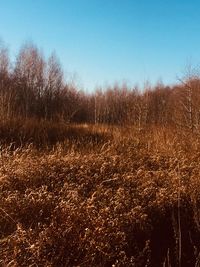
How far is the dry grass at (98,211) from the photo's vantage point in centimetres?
382

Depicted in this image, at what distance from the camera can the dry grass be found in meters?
3.82

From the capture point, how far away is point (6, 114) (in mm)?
11109

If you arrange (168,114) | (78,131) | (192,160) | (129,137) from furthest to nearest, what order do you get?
1. (168,114)
2. (78,131)
3. (129,137)
4. (192,160)

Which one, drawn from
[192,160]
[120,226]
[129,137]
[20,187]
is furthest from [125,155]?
[120,226]

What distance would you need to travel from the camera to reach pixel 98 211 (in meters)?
4.75

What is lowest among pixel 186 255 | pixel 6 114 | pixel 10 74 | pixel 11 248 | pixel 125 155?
pixel 186 255

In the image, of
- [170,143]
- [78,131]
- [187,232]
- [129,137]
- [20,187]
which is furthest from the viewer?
[78,131]

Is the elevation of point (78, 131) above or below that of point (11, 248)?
above

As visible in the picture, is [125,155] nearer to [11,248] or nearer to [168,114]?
[11,248]

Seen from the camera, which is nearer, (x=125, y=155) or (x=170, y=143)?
(x=125, y=155)

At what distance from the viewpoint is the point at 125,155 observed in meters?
8.18

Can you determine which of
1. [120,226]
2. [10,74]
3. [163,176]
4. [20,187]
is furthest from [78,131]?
[10,74]

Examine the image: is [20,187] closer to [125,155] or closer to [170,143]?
[125,155]

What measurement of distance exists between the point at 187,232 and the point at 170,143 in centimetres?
476
